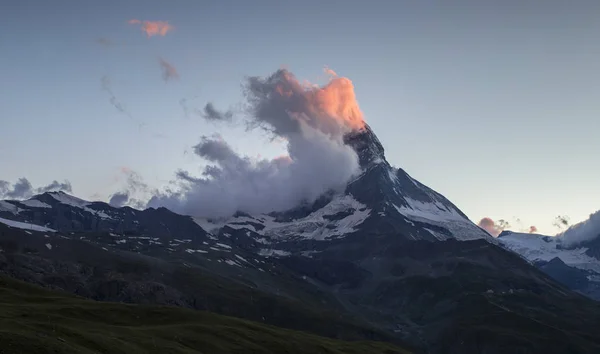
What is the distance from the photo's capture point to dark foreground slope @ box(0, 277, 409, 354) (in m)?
90.4

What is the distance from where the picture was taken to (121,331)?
118 meters

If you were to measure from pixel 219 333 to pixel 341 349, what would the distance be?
Answer: 42.1 m

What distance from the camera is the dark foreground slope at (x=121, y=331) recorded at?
90.4 meters

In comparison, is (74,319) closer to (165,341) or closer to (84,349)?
(165,341)

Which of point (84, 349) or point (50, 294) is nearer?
point (84, 349)

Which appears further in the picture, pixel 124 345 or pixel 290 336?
pixel 290 336

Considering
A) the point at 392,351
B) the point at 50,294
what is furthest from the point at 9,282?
the point at 392,351

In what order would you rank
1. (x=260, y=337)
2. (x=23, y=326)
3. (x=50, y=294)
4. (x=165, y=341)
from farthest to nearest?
(x=50, y=294) < (x=260, y=337) < (x=165, y=341) < (x=23, y=326)

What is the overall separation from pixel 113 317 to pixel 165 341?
93.6 feet

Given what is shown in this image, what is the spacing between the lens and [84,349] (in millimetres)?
88875

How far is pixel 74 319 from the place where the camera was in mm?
124938

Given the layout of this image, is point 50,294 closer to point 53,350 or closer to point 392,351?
point 53,350

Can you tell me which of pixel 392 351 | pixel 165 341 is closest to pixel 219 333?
pixel 165 341

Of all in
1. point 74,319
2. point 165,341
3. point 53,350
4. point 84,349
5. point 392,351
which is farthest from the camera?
point 392,351
